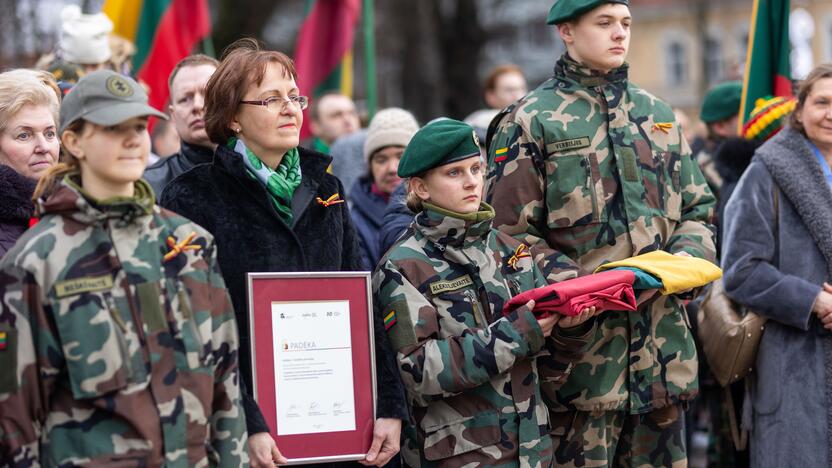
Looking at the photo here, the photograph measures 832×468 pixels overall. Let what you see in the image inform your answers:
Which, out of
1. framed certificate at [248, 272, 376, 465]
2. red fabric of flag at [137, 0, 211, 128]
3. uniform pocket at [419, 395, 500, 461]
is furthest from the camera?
red fabric of flag at [137, 0, 211, 128]

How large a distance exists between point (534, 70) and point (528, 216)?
52.4 metres

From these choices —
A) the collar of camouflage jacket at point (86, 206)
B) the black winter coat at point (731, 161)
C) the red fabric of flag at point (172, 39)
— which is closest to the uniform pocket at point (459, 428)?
the collar of camouflage jacket at point (86, 206)

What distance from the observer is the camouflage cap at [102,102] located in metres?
3.60

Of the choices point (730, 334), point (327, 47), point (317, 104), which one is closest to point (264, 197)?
point (730, 334)

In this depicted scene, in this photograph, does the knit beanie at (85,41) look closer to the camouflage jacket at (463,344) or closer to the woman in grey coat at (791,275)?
the camouflage jacket at (463,344)

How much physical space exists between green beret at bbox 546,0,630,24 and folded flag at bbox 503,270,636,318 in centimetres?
129

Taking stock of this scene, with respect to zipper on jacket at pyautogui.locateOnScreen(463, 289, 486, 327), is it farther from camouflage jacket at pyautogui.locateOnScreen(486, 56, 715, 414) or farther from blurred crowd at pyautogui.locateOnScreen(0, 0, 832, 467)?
camouflage jacket at pyautogui.locateOnScreen(486, 56, 715, 414)

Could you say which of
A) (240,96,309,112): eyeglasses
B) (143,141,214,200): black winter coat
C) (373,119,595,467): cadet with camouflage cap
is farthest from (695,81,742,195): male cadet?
(240,96,309,112): eyeglasses

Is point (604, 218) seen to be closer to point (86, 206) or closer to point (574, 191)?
point (574, 191)

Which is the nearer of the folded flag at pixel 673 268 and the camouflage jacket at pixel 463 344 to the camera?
the camouflage jacket at pixel 463 344

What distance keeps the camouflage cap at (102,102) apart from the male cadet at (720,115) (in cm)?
519

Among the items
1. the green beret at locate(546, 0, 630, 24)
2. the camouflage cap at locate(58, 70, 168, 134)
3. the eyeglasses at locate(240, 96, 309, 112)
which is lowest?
the eyeglasses at locate(240, 96, 309, 112)

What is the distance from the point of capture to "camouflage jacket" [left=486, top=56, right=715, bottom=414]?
5105 mm

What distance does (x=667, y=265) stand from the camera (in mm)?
4883
